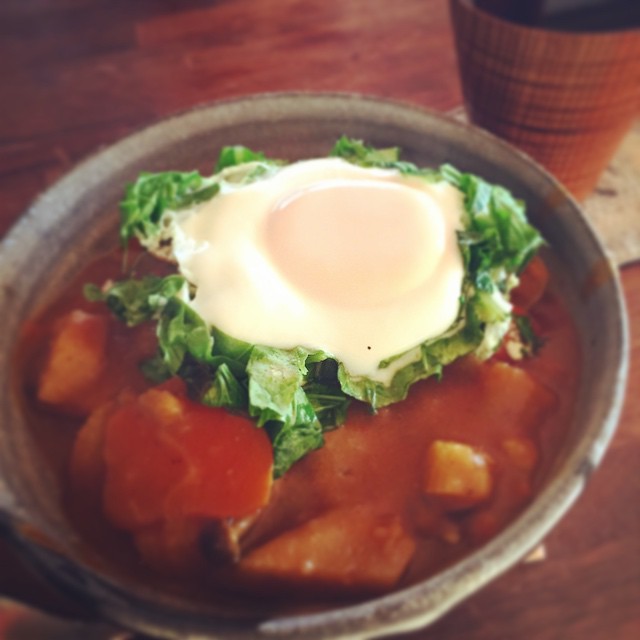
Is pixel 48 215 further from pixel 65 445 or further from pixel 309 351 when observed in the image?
pixel 309 351

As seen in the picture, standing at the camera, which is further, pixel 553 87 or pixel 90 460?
pixel 553 87

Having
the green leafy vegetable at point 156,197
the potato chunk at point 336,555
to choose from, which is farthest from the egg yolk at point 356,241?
Answer: the potato chunk at point 336,555

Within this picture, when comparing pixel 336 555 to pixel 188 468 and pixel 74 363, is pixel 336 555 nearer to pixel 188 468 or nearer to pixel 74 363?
pixel 188 468

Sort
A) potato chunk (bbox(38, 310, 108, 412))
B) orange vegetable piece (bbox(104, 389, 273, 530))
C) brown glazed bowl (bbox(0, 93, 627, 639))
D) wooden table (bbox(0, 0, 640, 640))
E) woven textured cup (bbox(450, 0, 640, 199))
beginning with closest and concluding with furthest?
brown glazed bowl (bbox(0, 93, 627, 639)), orange vegetable piece (bbox(104, 389, 273, 530)), potato chunk (bbox(38, 310, 108, 412)), woven textured cup (bbox(450, 0, 640, 199)), wooden table (bbox(0, 0, 640, 640))

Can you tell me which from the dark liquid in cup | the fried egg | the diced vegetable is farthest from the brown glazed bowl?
the dark liquid in cup

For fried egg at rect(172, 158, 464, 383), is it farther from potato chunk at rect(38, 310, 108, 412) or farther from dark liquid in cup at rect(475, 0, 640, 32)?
dark liquid in cup at rect(475, 0, 640, 32)

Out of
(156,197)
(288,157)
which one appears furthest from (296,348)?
(288,157)
